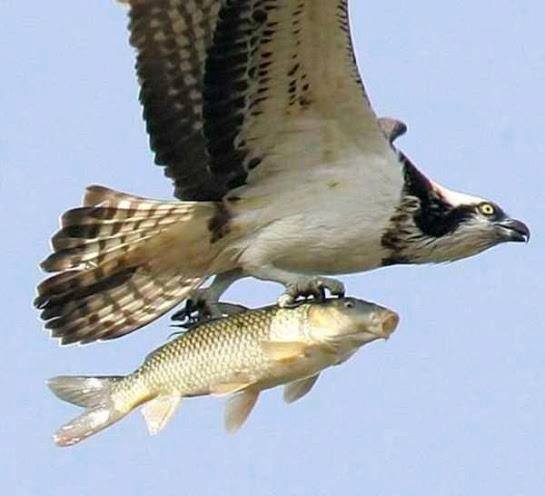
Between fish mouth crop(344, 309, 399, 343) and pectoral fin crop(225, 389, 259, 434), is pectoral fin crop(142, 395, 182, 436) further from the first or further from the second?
fish mouth crop(344, 309, 399, 343)

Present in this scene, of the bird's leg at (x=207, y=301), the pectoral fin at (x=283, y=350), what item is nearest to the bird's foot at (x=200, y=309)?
the bird's leg at (x=207, y=301)

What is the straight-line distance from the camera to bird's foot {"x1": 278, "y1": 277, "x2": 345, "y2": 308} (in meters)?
12.2

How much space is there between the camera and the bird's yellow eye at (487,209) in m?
13.4

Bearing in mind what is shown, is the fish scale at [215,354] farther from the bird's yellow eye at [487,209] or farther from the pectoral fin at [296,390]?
the bird's yellow eye at [487,209]

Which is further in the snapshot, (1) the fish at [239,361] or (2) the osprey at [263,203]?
(2) the osprey at [263,203]

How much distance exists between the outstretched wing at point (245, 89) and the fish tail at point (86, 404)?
150 cm

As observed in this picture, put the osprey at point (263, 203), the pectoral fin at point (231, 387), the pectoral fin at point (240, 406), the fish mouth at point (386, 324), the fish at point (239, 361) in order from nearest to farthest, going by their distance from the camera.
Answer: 1. the fish mouth at point (386, 324)
2. the fish at point (239, 361)
3. the pectoral fin at point (231, 387)
4. the pectoral fin at point (240, 406)
5. the osprey at point (263, 203)

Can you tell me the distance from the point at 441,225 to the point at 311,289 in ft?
3.70

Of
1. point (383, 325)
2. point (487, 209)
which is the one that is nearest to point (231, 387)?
point (383, 325)

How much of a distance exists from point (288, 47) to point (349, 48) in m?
0.27

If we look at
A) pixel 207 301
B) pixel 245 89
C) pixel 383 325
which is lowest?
pixel 207 301

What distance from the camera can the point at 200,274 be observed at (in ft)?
43.7

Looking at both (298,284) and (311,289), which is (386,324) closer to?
(311,289)

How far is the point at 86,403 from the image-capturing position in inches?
472
